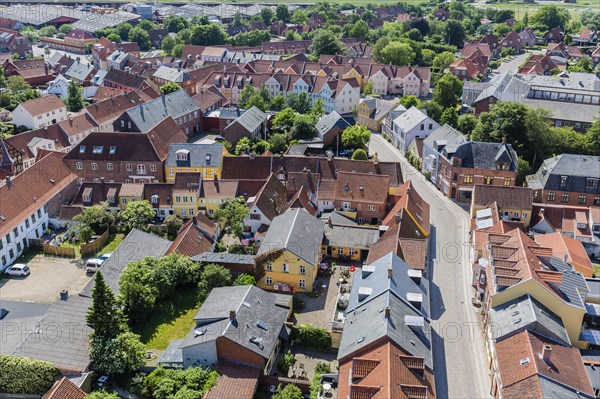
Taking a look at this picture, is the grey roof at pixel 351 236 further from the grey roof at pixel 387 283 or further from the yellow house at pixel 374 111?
the yellow house at pixel 374 111

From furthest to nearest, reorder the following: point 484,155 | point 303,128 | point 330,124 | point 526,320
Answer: point 330,124, point 303,128, point 484,155, point 526,320

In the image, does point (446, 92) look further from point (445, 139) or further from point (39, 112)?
point (39, 112)

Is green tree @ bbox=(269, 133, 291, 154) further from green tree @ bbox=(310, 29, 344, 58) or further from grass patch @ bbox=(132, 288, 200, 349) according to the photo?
green tree @ bbox=(310, 29, 344, 58)

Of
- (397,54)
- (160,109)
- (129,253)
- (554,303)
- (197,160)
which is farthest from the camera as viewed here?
(397,54)

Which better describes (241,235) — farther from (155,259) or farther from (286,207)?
(155,259)

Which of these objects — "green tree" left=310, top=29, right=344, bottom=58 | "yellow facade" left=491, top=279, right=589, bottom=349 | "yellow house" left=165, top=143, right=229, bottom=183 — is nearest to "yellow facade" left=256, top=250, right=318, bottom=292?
"yellow facade" left=491, top=279, right=589, bottom=349

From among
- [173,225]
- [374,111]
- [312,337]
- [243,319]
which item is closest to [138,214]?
[173,225]
